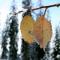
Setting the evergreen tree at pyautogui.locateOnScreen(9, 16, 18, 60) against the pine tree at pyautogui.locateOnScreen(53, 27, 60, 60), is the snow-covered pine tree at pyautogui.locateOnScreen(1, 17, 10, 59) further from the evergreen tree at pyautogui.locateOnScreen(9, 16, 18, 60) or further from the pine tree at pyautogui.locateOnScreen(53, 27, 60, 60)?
the pine tree at pyautogui.locateOnScreen(53, 27, 60, 60)

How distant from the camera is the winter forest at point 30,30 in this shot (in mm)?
1705

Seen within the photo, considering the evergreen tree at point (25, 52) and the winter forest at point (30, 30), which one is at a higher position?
the winter forest at point (30, 30)

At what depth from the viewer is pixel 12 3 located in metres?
1.73

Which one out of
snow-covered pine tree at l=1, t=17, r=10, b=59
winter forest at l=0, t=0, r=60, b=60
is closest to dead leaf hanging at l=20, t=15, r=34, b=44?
winter forest at l=0, t=0, r=60, b=60

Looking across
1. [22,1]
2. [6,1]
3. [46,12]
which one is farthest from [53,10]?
[6,1]

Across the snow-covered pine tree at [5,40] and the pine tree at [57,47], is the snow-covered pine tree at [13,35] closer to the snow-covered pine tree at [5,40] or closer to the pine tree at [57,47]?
the snow-covered pine tree at [5,40]

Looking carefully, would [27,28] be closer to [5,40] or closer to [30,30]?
[30,30]

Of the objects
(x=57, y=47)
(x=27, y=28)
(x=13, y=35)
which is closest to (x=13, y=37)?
(x=13, y=35)

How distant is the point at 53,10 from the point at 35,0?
0.47ft

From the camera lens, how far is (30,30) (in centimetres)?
174

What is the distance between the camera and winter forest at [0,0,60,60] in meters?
1.71

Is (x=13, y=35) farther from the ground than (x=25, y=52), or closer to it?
farther from the ground

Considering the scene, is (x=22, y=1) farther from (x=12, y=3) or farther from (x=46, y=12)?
(x=46, y=12)

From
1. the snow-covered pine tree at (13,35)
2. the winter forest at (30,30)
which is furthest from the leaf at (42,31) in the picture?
the snow-covered pine tree at (13,35)
